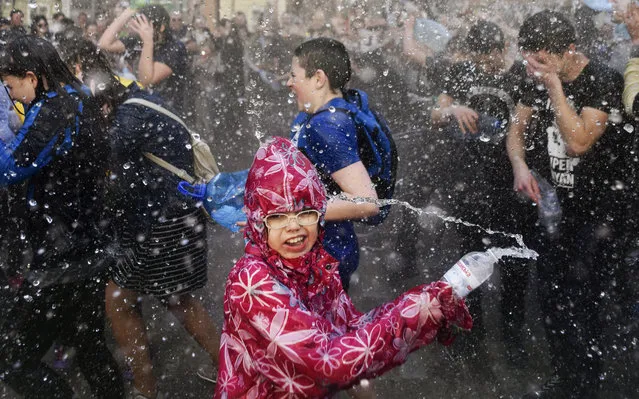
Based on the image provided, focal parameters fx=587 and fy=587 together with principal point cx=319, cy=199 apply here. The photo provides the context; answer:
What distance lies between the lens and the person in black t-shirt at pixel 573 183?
2713mm

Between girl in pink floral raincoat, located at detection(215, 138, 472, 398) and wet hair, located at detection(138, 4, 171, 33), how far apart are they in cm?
344

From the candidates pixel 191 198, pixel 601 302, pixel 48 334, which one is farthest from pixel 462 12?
pixel 48 334

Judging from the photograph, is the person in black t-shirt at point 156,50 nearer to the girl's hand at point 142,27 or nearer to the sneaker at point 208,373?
the girl's hand at point 142,27

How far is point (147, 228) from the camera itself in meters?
2.72

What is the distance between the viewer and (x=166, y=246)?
2.77m

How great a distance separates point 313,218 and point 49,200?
54.6 inches

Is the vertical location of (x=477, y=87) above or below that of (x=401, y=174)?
above

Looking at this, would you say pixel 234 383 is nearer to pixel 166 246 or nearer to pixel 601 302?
pixel 166 246

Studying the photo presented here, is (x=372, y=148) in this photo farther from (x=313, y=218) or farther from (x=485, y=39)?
(x=485, y=39)

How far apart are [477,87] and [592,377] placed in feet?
Result: 5.61

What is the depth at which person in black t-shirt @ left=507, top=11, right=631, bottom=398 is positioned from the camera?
271cm

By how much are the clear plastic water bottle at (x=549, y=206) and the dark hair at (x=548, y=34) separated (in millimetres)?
668

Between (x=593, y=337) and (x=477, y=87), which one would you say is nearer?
(x=593, y=337)

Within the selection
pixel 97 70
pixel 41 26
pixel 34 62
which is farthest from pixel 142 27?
pixel 41 26
